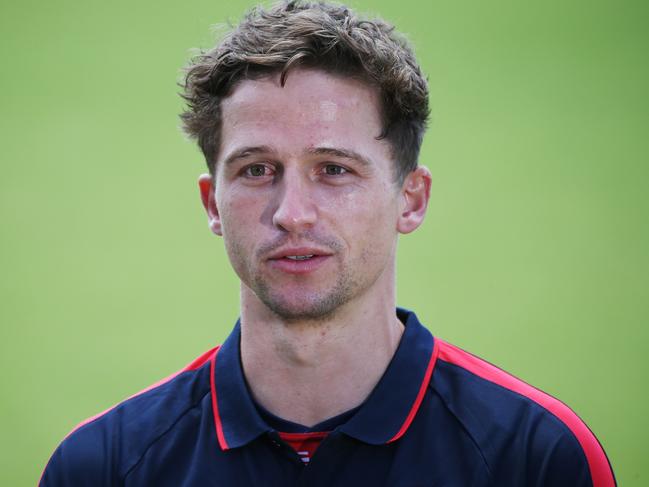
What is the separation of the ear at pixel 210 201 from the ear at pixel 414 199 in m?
0.34

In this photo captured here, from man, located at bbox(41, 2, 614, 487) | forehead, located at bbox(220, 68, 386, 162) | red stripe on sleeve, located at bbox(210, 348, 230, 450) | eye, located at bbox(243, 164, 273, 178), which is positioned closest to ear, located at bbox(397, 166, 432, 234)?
man, located at bbox(41, 2, 614, 487)

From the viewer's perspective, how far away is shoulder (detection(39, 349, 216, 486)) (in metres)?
1.33

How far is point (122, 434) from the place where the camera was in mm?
1371

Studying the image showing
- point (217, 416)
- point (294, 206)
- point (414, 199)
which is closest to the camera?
point (294, 206)

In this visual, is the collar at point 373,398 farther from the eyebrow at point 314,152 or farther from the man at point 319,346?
the eyebrow at point 314,152

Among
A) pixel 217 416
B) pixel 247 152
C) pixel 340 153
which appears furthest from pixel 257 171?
pixel 217 416

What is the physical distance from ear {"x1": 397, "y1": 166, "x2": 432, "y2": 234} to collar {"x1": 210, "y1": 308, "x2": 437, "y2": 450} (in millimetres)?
186

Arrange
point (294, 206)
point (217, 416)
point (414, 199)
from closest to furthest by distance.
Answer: point (294, 206) → point (217, 416) → point (414, 199)

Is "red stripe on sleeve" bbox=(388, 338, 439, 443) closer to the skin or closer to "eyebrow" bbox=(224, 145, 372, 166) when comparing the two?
the skin

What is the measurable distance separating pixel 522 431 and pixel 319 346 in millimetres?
359

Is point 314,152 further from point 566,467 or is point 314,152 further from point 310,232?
point 566,467

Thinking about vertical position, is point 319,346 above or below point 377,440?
above

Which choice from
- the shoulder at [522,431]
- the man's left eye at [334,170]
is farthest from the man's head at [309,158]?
the shoulder at [522,431]

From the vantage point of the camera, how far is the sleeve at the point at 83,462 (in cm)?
133
